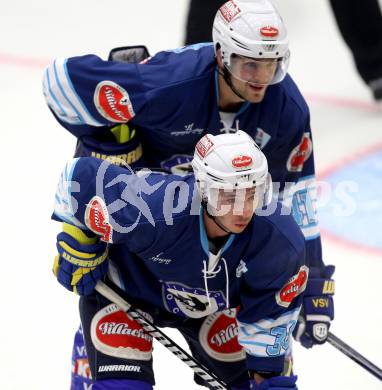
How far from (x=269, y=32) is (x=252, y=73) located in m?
0.13

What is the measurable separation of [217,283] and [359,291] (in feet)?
4.59

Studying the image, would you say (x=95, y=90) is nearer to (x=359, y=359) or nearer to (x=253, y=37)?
(x=253, y=37)

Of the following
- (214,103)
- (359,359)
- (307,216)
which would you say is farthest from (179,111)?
(359,359)

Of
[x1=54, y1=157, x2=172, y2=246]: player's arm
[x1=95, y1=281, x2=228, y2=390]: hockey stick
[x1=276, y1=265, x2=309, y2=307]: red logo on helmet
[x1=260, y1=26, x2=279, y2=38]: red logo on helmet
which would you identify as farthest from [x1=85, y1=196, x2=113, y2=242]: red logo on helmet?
[x1=260, y1=26, x2=279, y2=38]: red logo on helmet

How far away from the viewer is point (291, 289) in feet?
9.99

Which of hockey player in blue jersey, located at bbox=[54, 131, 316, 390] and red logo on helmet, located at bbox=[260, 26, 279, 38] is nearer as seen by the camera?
hockey player in blue jersey, located at bbox=[54, 131, 316, 390]

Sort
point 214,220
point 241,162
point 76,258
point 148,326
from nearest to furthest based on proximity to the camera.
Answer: point 241,162 → point 214,220 → point 76,258 → point 148,326

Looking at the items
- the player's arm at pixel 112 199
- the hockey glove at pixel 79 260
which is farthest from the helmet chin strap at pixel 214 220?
the hockey glove at pixel 79 260

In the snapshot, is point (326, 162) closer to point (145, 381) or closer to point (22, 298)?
point (22, 298)

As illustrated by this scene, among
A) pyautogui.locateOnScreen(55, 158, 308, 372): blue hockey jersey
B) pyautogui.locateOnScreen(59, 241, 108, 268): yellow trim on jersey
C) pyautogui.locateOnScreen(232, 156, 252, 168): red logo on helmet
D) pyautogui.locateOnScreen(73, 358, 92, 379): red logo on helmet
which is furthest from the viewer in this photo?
pyautogui.locateOnScreen(73, 358, 92, 379): red logo on helmet

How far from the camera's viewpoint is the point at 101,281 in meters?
3.25

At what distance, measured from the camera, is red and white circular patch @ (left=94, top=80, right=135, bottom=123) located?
351 centimetres

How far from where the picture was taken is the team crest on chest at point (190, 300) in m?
3.16

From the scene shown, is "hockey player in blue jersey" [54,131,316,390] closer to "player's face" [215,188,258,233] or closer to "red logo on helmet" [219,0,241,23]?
"player's face" [215,188,258,233]
